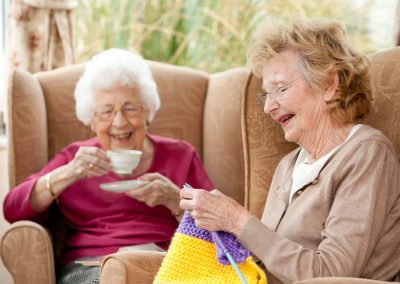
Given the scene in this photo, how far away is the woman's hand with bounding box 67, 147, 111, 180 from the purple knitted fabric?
2.26 feet

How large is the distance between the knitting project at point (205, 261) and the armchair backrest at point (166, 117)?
3.44ft

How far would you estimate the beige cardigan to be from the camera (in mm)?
1506

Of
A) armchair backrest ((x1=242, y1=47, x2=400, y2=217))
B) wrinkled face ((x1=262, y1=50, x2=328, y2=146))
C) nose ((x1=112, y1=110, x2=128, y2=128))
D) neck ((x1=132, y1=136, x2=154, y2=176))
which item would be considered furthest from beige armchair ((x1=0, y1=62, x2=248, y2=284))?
wrinkled face ((x1=262, y1=50, x2=328, y2=146))

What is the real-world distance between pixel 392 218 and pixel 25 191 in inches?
50.0

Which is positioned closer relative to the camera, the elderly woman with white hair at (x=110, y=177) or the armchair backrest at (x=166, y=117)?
the elderly woman with white hair at (x=110, y=177)

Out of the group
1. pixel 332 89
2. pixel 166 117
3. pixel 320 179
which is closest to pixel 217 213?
pixel 320 179

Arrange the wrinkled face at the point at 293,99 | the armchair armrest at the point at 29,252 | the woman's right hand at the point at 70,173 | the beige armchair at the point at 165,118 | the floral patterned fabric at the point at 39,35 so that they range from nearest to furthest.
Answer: the wrinkled face at the point at 293,99, the armchair armrest at the point at 29,252, the woman's right hand at the point at 70,173, the beige armchair at the point at 165,118, the floral patterned fabric at the point at 39,35

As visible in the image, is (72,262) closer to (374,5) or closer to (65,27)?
(65,27)

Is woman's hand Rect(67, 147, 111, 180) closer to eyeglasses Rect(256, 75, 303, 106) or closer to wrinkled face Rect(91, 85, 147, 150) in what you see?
wrinkled face Rect(91, 85, 147, 150)

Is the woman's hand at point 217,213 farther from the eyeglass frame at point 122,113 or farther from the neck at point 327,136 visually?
the eyeglass frame at point 122,113

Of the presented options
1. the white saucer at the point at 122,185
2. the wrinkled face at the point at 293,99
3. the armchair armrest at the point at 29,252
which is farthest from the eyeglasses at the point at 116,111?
the wrinkled face at the point at 293,99

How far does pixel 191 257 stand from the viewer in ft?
5.34

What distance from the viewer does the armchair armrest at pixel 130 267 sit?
1.70m

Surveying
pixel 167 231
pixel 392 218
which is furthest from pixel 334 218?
pixel 167 231
